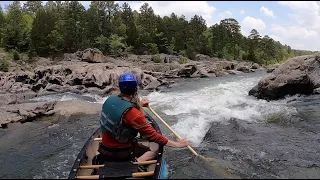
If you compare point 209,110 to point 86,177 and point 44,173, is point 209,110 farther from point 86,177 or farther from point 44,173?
point 86,177

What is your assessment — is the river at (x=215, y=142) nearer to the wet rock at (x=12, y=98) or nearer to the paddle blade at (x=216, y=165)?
the paddle blade at (x=216, y=165)

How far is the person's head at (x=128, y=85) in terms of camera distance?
4.94 meters

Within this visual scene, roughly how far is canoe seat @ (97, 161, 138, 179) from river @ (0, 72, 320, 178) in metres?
1.39

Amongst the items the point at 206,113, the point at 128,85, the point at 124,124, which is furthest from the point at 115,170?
the point at 206,113

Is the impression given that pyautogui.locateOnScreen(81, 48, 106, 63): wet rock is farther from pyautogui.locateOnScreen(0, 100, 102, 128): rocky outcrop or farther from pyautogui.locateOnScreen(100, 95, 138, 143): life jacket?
pyautogui.locateOnScreen(100, 95, 138, 143): life jacket

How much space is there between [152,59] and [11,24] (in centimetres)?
2081

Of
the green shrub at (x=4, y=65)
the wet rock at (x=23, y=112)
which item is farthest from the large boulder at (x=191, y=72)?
the wet rock at (x=23, y=112)

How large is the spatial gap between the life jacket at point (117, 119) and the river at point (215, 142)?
171 centimetres

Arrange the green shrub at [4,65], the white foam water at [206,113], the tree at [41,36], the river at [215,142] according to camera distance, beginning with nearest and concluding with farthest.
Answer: the river at [215,142] → the white foam water at [206,113] → the green shrub at [4,65] → the tree at [41,36]

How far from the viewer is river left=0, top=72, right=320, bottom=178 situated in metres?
6.92

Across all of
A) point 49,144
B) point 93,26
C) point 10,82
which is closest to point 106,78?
point 10,82

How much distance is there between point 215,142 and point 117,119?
4.45 metres

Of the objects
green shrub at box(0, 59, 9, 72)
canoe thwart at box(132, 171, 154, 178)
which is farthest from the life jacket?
green shrub at box(0, 59, 9, 72)

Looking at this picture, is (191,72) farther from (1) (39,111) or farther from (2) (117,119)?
(2) (117,119)
